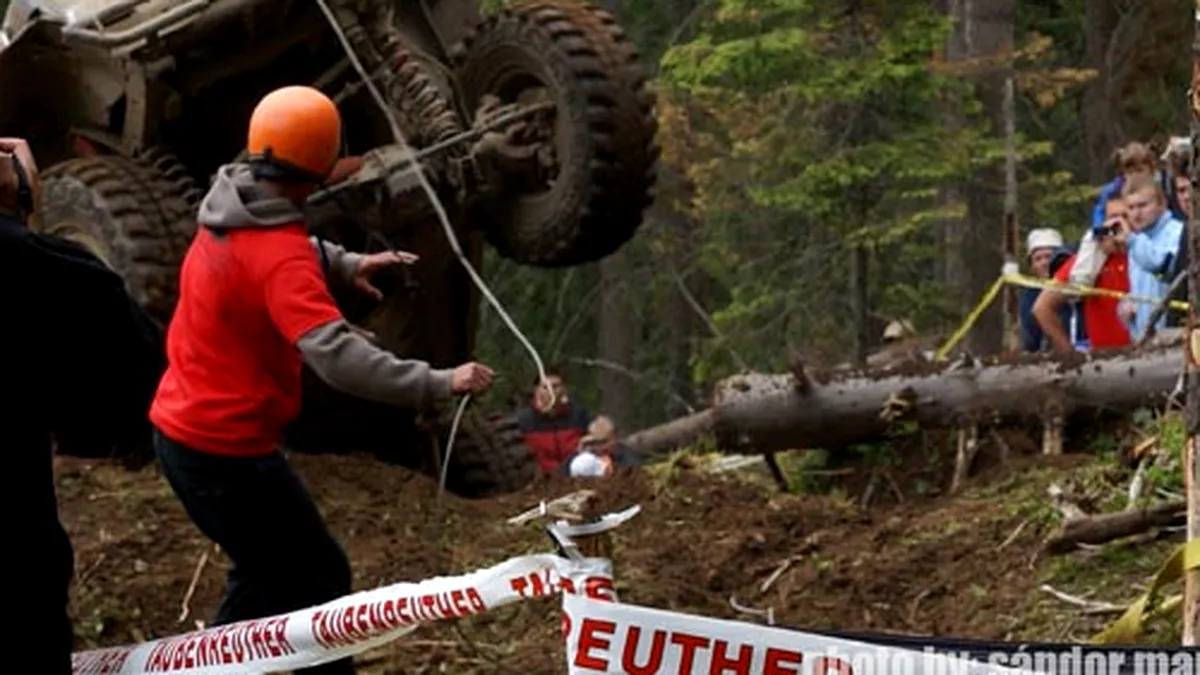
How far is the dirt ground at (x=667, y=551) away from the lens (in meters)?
7.70

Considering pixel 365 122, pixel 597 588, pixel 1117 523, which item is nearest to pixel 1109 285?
pixel 365 122

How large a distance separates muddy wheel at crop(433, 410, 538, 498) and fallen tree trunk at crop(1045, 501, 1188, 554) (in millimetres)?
5449

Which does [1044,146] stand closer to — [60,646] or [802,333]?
[802,333]

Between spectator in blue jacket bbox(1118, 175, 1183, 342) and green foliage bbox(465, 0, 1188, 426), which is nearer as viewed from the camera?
spectator in blue jacket bbox(1118, 175, 1183, 342)

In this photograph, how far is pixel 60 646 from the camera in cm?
398

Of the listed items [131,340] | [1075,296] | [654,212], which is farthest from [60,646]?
[654,212]

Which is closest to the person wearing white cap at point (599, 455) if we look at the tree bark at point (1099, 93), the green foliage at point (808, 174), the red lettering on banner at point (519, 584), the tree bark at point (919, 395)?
the tree bark at point (919, 395)

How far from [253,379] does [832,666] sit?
2.24 metres

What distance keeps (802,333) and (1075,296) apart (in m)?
13.4

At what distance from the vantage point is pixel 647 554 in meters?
8.87

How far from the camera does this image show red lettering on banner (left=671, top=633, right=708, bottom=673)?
420 centimetres

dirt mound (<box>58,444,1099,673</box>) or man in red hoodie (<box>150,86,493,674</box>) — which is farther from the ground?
man in red hoodie (<box>150,86,493,674</box>)

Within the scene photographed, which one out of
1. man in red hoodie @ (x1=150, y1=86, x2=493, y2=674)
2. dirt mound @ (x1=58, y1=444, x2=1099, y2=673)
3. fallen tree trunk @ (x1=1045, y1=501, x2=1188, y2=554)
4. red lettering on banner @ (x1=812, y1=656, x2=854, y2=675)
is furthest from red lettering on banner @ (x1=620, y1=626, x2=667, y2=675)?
fallen tree trunk @ (x1=1045, y1=501, x2=1188, y2=554)

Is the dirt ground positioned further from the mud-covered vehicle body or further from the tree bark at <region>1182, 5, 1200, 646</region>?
the tree bark at <region>1182, 5, 1200, 646</region>
